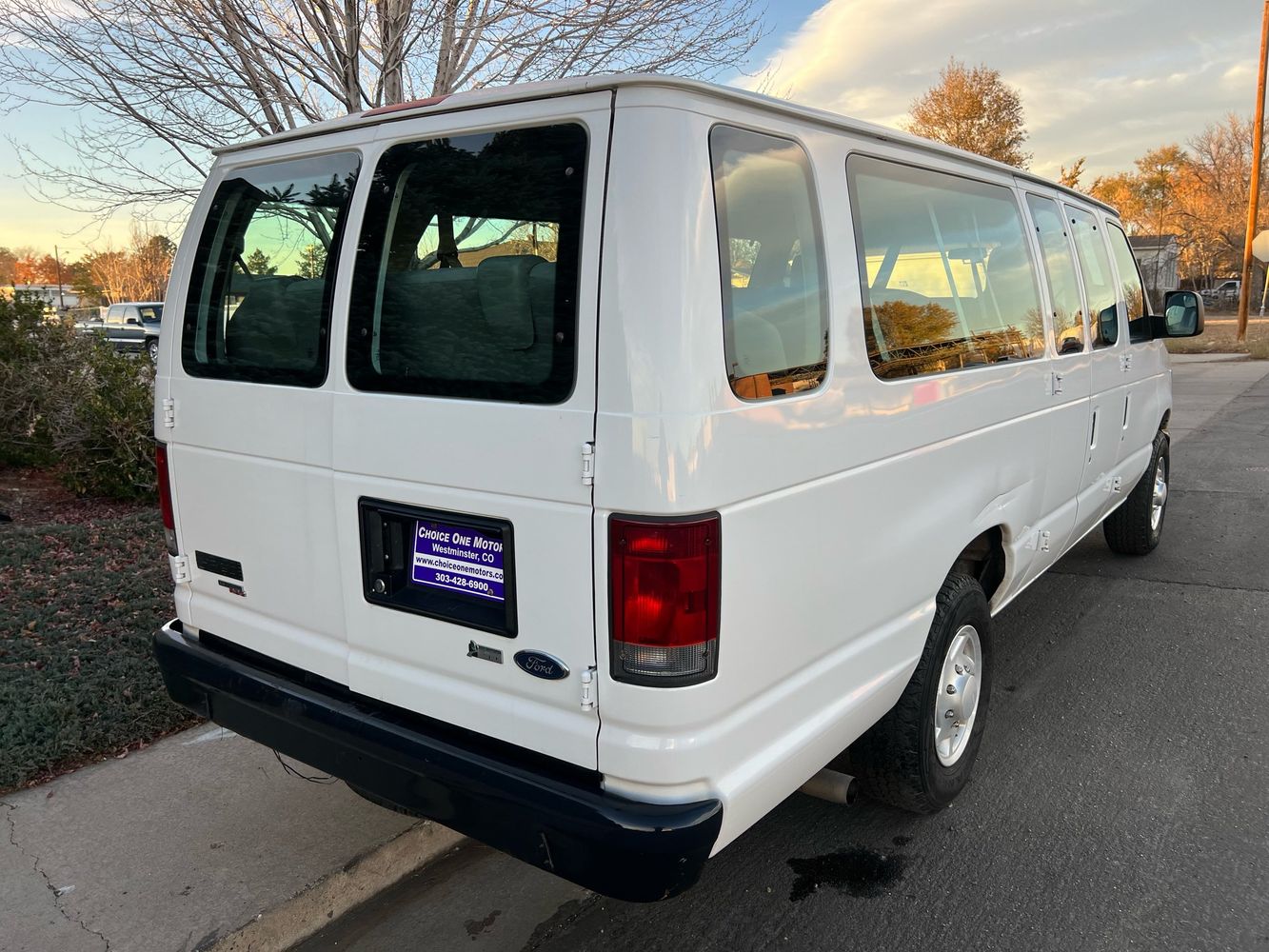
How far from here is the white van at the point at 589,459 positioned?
1957mm

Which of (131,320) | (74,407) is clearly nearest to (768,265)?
(74,407)

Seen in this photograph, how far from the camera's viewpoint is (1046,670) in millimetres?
4352

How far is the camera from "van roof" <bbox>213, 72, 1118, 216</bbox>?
6.50 ft

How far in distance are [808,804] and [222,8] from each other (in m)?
5.82

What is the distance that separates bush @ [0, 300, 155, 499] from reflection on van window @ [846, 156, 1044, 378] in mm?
5940

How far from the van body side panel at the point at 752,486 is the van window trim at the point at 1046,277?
48.4 inches

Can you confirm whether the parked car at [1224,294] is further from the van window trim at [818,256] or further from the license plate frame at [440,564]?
the license plate frame at [440,564]

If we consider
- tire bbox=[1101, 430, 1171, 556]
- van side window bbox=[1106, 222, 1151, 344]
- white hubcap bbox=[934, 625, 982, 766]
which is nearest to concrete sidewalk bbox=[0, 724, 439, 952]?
white hubcap bbox=[934, 625, 982, 766]

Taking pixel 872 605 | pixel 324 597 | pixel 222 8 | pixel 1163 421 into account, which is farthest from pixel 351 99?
pixel 1163 421

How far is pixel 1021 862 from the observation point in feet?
9.53

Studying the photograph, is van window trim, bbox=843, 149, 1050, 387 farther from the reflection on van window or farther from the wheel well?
the wheel well

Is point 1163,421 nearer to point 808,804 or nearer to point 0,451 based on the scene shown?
point 808,804

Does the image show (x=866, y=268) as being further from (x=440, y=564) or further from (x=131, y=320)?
(x=131, y=320)

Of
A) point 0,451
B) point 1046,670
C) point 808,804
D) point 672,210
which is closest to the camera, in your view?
point 672,210
